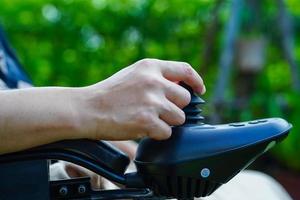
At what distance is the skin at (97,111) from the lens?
95 cm

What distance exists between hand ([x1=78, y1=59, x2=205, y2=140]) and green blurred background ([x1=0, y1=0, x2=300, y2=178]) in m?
2.54

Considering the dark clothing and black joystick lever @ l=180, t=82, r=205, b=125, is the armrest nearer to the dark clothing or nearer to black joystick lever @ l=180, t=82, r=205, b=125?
black joystick lever @ l=180, t=82, r=205, b=125

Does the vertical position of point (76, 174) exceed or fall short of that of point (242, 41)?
it falls short

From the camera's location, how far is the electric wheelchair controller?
962mm

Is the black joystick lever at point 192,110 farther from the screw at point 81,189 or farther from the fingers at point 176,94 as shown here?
the screw at point 81,189

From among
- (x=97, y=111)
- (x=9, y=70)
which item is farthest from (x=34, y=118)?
(x=9, y=70)

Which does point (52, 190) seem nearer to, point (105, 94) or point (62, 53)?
point (105, 94)

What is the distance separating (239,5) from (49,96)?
2.70 meters

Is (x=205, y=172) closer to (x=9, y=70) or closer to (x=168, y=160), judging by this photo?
(x=168, y=160)

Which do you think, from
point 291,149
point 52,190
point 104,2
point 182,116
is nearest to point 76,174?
point 52,190

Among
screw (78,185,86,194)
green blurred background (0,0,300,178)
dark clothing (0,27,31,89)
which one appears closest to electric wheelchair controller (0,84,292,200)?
screw (78,185,86,194)

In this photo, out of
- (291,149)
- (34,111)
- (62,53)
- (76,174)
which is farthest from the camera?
(62,53)

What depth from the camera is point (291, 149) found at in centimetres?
341

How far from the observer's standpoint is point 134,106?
0.96 meters
